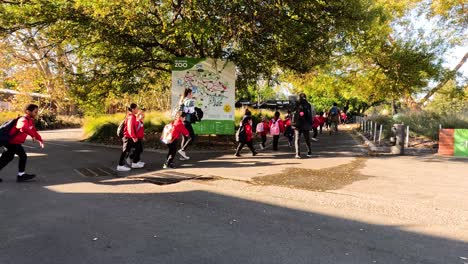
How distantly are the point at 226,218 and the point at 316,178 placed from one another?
3.43 m

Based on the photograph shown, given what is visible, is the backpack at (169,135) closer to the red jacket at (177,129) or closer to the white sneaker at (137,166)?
the red jacket at (177,129)

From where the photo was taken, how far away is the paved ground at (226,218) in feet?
13.6

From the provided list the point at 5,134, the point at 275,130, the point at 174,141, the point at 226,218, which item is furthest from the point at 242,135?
the point at 226,218

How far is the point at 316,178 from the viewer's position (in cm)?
832

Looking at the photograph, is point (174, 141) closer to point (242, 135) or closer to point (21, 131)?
point (242, 135)

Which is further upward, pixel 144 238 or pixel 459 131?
pixel 459 131

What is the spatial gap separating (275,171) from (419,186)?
9.88 feet

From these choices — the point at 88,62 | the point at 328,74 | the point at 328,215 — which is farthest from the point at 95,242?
the point at 328,74

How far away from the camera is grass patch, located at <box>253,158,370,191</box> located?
762 cm

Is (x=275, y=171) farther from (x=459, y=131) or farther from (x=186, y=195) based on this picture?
(x=459, y=131)

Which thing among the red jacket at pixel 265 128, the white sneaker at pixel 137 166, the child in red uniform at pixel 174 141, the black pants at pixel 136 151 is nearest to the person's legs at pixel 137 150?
the black pants at pixel 136 151

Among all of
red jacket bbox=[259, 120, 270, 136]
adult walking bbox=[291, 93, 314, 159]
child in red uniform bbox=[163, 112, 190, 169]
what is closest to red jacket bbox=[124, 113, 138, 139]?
child in red uniform bbox=[163, 112, 190, 169]

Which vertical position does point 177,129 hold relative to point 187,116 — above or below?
below

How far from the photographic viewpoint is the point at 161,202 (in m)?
6.32
